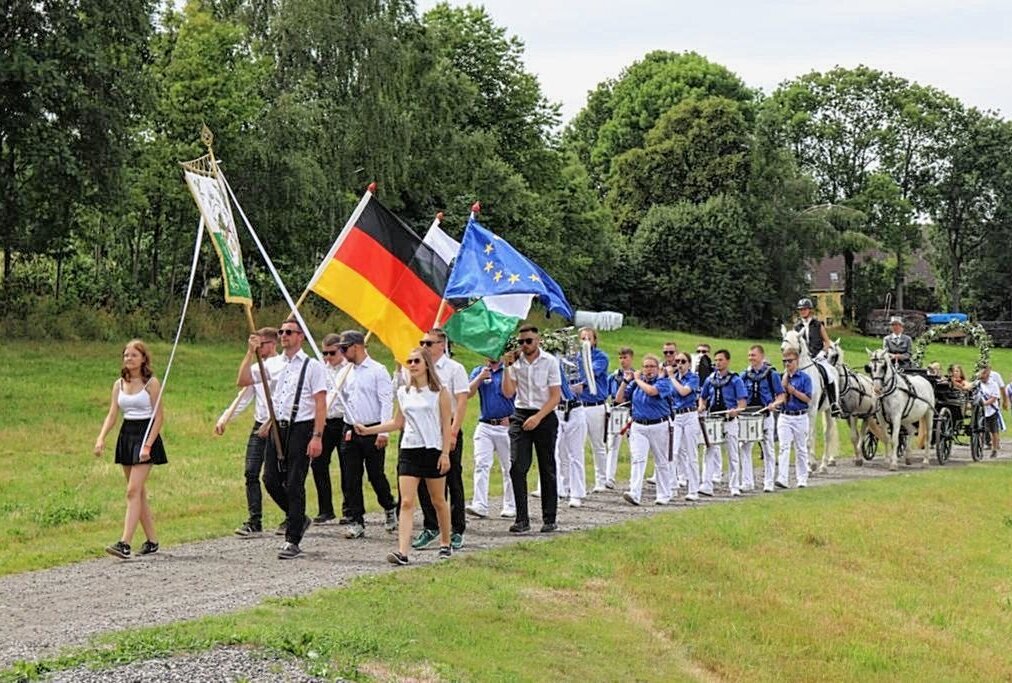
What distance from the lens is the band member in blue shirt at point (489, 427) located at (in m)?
15.1

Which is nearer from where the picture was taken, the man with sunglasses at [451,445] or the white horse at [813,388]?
the man with sunglasses at [451,445]

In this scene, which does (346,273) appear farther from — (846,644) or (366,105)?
(366,105)

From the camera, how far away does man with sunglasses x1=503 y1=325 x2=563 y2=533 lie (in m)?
14.3

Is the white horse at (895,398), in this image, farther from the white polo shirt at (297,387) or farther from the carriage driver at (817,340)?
the white polo shirt at (297,387)

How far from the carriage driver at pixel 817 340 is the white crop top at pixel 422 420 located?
1239 centimetres

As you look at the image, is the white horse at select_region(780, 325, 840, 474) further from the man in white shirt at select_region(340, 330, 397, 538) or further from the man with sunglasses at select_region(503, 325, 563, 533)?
the man in white shirt at select_region(340, 330, 397, 538)

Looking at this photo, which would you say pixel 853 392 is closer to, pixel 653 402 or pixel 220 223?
pixel 653 402

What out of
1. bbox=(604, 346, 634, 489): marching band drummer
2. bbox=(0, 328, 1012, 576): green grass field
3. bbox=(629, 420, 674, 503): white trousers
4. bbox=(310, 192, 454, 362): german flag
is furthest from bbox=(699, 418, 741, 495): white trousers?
bbox=(310, 192, 454, 362): german flag

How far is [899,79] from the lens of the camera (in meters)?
84.5

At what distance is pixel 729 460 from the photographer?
19.7 m

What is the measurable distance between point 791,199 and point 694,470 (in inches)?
2105

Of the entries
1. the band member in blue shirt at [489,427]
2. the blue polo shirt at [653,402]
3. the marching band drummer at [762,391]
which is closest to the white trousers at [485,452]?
the band member in blue shirt at [489,427]

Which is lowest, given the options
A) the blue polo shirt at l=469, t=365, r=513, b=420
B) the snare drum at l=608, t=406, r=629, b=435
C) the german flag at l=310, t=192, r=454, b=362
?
the snare drum at l=608, t=406, r=629, b=435

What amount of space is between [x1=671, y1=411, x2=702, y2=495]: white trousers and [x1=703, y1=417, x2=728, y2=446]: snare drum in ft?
0.58
